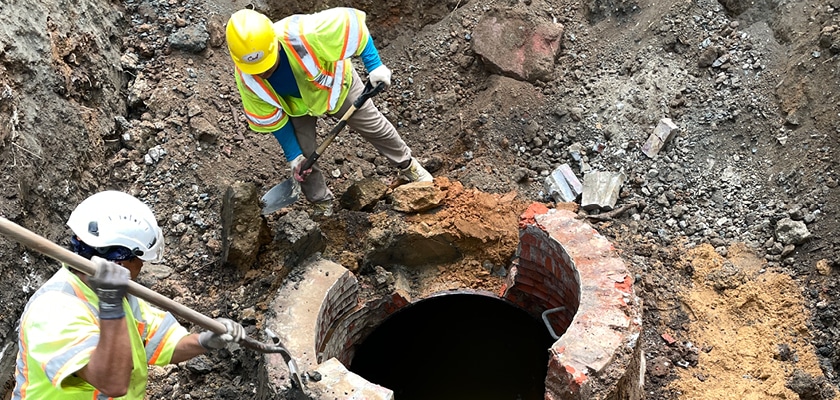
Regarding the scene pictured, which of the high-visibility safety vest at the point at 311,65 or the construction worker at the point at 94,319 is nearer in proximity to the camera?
the construction worker at the point at 94,319

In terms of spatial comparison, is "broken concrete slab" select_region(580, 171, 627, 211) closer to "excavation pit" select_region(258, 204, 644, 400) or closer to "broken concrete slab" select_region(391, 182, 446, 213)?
"excavation pit" select_region(258, 204, 644, 400)

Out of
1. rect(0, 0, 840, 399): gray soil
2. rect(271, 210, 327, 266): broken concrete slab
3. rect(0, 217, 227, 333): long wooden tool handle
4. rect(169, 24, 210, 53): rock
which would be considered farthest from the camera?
rect(169, 24, 210, 53): rock

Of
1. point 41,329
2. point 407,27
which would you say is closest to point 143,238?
point 41,329

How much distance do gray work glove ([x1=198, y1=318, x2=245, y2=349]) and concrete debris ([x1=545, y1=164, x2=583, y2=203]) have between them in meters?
2.37

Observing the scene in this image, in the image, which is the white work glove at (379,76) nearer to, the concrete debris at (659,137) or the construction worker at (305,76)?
the construction worker at (305,76)

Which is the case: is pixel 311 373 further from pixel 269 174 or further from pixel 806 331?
pixel 806 331

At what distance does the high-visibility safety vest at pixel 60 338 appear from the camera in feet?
6.65

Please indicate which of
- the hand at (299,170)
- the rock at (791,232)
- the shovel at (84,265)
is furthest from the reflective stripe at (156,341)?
the rock at (791,232)

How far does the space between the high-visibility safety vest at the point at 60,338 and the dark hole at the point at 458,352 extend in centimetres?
183

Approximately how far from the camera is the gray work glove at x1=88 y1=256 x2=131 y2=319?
197 cm

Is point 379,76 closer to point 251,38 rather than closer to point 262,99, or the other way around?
point 262,99

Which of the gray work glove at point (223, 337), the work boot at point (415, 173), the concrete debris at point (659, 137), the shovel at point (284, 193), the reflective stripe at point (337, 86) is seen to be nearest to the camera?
the gray work glove at point (223, 337)

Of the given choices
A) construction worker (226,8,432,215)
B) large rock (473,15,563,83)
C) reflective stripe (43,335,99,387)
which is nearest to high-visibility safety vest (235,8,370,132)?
construction worker (226,8,432,215)

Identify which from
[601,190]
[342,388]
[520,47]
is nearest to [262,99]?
[342,388]
